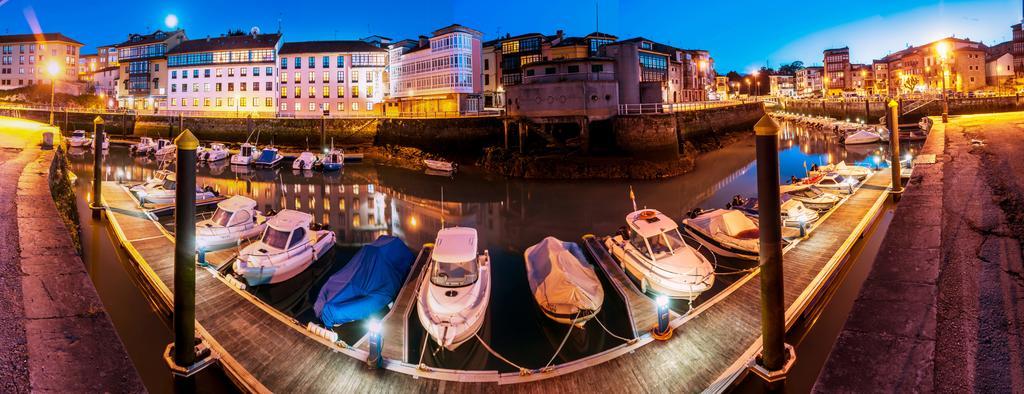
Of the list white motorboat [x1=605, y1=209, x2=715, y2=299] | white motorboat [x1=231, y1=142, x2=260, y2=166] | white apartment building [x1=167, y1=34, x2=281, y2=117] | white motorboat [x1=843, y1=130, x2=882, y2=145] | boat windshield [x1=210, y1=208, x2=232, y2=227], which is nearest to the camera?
white motorboat [x1=605, y1=209, x2=715, y2=299]

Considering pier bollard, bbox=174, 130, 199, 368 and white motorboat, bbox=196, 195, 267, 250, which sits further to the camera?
white motorboat, bbox=196, 195, 267, 250

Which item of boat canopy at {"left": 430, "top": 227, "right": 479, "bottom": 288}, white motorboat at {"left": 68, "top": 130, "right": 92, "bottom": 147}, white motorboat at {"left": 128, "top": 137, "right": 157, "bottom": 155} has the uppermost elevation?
white motorboat at {"left": 68, "top": 130, "right": 92, "bottom": 147}

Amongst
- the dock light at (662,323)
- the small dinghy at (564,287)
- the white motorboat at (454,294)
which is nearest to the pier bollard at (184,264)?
the white motorboat at (454,294)

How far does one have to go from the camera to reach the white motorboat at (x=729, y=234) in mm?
15875

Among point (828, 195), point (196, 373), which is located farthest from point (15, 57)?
point (828, 195)

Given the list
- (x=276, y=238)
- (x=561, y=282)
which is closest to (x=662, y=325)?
(x=561, y=282)

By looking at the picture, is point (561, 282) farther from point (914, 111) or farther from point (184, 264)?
point (914, 111)

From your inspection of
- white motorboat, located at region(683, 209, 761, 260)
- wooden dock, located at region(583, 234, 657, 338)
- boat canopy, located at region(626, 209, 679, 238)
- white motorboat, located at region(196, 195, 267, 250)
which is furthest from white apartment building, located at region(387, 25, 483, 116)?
boat canopy, located at region(626, 209, 679, 238)

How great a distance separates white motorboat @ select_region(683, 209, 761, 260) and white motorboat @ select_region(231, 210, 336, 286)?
13.5 metres

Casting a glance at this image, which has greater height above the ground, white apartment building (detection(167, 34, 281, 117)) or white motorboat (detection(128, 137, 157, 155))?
white apartment building (detection(167, 34, 281, 117))

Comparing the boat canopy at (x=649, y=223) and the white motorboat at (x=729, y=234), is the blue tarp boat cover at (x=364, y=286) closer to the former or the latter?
the boat canopy at (x=649, y=223)

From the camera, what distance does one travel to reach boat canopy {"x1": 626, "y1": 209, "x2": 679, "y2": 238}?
1366 centimetres

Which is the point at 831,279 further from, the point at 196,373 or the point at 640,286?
the point at 196,373

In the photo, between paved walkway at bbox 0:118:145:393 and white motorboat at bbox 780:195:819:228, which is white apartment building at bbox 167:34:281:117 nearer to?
paved walkway at bbox 0:118:145:393
